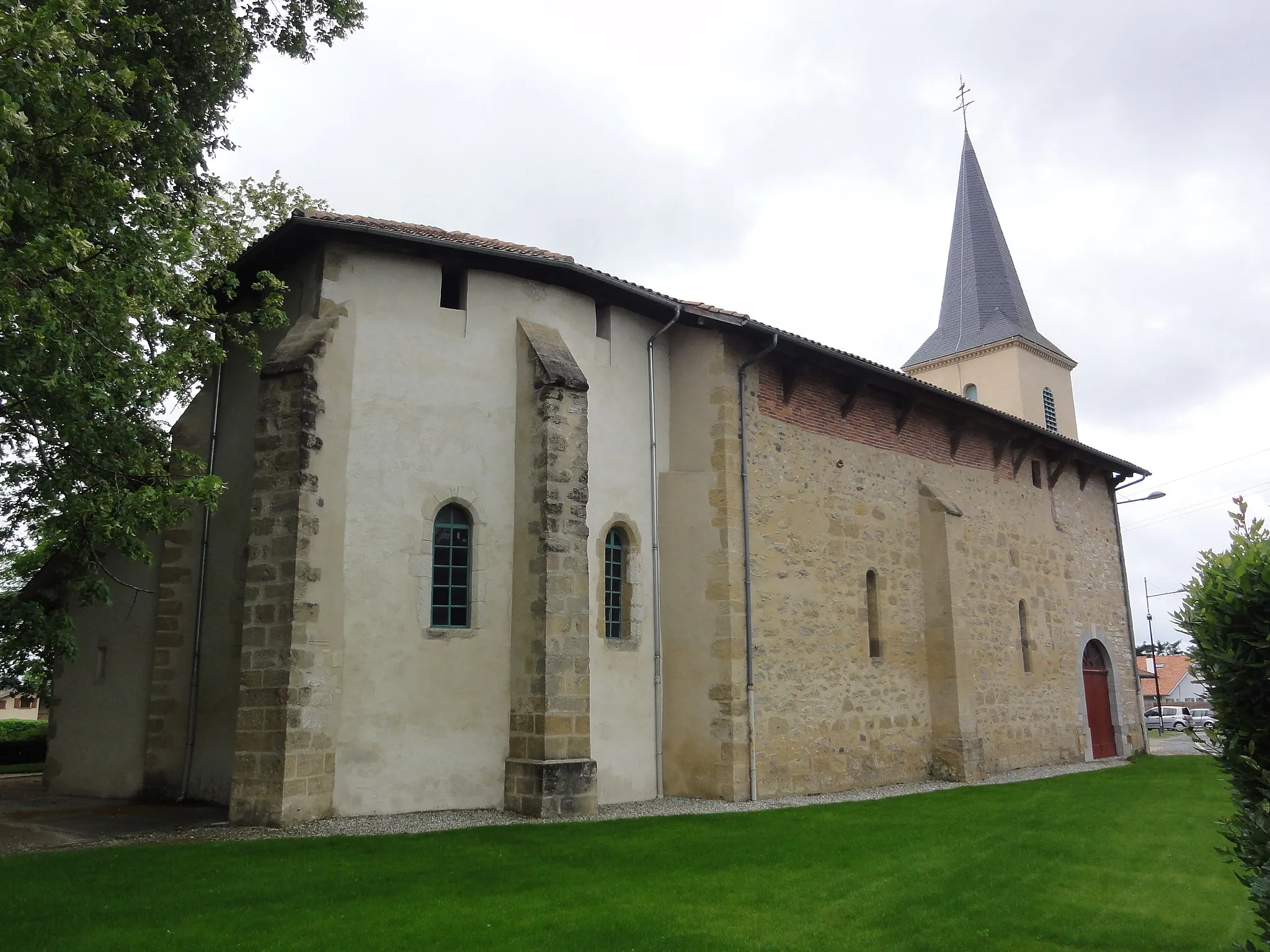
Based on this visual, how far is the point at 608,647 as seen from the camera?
39.3 ft

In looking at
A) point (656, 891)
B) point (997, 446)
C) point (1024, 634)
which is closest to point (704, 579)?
point (656, 891)

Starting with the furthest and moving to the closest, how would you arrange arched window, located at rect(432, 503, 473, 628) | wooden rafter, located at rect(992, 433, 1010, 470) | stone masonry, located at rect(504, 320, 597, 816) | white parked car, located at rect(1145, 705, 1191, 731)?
white parked car, located at rect(1145, 705, 1191, 731) < wooden rafter, located at rect(992, 433, 1010, 470) < arched window, located at rect(432, 503, 473, 628) < stone masonry, located at rect(504, 320, 597, 816)

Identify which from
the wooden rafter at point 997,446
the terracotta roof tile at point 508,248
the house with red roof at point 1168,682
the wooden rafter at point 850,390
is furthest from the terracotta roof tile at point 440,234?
the house with red roof at point 1168,682

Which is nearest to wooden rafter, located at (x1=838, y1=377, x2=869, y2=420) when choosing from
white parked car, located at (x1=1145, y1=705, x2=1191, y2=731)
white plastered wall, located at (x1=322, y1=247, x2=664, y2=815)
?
white plastered wall, located at (x1=322, y1=247, x2=664, y2=815)

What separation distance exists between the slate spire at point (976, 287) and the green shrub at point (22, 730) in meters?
25.3

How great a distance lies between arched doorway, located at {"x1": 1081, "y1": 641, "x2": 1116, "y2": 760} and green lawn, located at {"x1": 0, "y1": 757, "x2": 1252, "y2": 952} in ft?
39.0

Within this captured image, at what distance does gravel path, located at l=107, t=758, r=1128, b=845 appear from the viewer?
9031 mm

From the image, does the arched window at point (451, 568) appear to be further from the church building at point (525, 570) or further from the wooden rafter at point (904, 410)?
the wooden rafter at point (904, 410)

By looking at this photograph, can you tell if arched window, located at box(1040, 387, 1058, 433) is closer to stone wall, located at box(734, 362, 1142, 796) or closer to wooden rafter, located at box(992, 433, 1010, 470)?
stone wall, located at box(734, 362, 1142, 796)

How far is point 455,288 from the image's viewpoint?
11820 mm

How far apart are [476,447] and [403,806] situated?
413cm

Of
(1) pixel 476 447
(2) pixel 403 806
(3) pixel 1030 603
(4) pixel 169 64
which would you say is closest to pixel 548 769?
(2) pixel 403 806

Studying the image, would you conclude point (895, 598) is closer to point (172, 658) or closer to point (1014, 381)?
point (172, 658)

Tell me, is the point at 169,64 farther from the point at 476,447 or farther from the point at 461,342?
the point at 476,447
